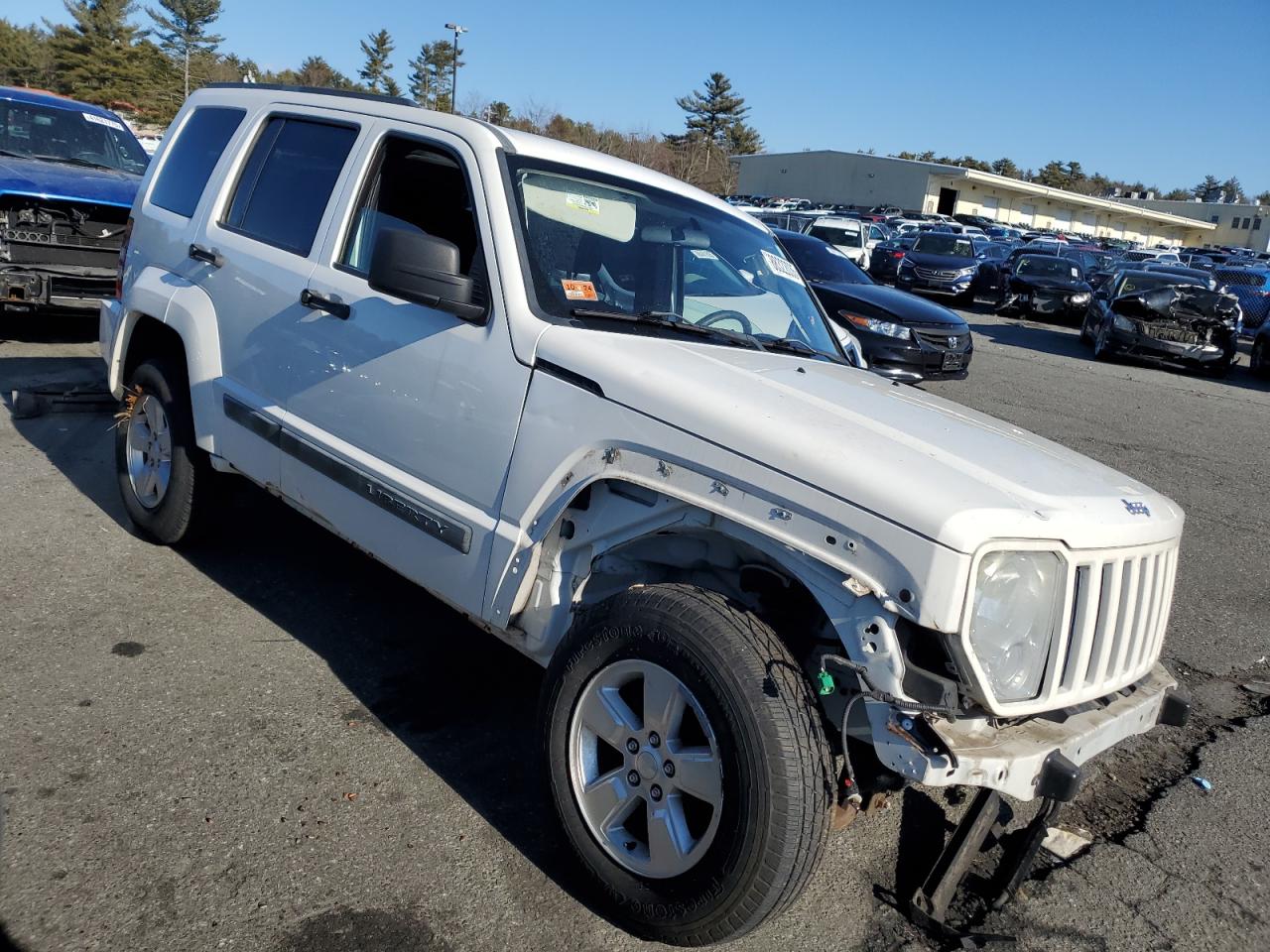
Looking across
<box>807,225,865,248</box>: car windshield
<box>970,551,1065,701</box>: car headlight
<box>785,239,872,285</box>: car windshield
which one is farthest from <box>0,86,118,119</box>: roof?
<box>807,225,865,248</box>: car windshield

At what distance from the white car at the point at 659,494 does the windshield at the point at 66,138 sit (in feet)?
22.9

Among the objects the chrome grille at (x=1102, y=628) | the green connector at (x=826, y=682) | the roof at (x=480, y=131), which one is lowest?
the green connector at (x=826, y=682)

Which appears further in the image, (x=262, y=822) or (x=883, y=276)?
(x=883, y=276)

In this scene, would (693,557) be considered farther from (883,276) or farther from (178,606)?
(883,276)

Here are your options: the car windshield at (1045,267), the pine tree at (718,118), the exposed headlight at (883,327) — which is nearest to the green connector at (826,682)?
the exposed headlight at (883,327)

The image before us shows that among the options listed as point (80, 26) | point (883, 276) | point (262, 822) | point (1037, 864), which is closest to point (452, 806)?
point (262, 822)

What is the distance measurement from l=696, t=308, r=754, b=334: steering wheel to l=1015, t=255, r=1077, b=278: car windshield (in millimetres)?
20867

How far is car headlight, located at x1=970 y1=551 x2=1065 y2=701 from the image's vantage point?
2.39 m

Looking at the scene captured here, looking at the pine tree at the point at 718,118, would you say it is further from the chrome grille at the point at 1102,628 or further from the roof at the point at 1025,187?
the chrome grille at the point at 1102,628

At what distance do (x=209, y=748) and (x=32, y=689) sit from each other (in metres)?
0.78

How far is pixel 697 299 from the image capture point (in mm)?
3766

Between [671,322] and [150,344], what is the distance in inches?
113

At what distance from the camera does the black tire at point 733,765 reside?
7.85 feet

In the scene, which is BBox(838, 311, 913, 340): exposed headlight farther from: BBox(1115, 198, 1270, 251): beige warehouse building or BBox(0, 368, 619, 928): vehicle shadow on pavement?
BBox(1115, 198, 1270, 251): beige warehouse building
